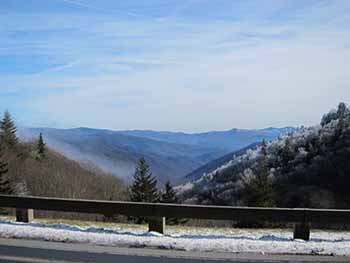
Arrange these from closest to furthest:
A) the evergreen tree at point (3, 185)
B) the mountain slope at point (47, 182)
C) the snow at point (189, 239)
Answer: the snow at point (189, 239)
the evergreen tree at point (3, 185)
the mountain slope at point (47, 182)

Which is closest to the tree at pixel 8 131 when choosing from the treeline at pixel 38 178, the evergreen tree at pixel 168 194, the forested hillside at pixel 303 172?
the treeline at pixel 38 178

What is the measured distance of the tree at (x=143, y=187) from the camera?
54.2 meters

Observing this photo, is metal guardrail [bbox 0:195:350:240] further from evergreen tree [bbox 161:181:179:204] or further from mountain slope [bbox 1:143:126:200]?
mountain slope [bbox 1:143:126:200]

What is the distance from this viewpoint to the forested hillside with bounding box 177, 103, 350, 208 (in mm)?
90375

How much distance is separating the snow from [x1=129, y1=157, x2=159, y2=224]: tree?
140 ft

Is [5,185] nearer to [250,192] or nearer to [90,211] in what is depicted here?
[250,192]

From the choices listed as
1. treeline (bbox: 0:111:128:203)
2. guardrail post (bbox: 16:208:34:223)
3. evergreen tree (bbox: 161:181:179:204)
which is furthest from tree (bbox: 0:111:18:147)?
guardrail post (bbox: 16:208:34:223)

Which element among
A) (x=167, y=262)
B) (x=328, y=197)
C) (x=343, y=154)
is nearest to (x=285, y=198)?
(x=328, y=197)

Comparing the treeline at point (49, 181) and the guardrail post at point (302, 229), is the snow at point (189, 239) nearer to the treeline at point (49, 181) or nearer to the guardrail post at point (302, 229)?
the guardrail post at point (302, 229)

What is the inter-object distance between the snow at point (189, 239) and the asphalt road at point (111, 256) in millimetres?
383

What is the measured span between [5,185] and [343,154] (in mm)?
66650

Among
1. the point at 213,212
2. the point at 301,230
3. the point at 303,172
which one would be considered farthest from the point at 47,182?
the point at 301,230

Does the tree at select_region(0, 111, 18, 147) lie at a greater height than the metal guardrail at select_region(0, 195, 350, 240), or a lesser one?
greater

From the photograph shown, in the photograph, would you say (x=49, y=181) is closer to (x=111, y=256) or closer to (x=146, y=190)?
(x=146, y=190)
